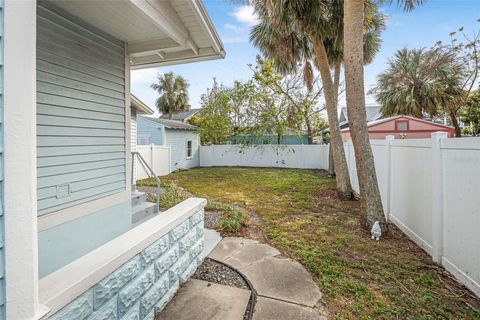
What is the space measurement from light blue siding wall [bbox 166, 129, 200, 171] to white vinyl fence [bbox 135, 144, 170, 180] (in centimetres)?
88

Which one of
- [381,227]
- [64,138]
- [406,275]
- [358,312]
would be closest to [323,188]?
[381,227]

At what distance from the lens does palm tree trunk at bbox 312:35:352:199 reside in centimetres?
711

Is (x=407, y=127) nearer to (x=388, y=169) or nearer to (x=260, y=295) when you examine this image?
(x=388, y=169)

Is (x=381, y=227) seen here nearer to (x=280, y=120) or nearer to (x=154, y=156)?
(x=280, y=120)

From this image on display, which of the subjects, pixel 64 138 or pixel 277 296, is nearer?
pixel 277 296

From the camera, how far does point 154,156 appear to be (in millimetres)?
12055

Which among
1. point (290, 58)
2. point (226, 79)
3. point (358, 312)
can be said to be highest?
point (226, 79)

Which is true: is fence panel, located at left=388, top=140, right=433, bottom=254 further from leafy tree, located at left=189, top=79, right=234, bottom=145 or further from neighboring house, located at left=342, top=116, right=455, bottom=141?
leafy tree, located at left=189, top=79, right=234, bottom=145

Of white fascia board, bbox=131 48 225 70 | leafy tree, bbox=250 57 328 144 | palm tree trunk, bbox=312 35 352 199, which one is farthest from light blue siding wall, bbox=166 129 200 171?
white fascia board, bbox=131 48 225 70

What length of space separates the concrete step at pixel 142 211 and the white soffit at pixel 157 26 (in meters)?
2.62

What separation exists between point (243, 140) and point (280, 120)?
2.42 m

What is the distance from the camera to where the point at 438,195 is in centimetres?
318

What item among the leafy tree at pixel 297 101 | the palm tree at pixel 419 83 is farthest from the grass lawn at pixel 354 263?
the palm tree at pixel 419 83

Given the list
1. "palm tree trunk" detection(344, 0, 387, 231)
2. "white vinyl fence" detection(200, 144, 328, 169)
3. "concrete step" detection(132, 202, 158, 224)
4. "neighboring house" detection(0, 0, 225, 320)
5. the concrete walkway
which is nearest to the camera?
"neighboring house" detection(0, 0, 225, 320)
